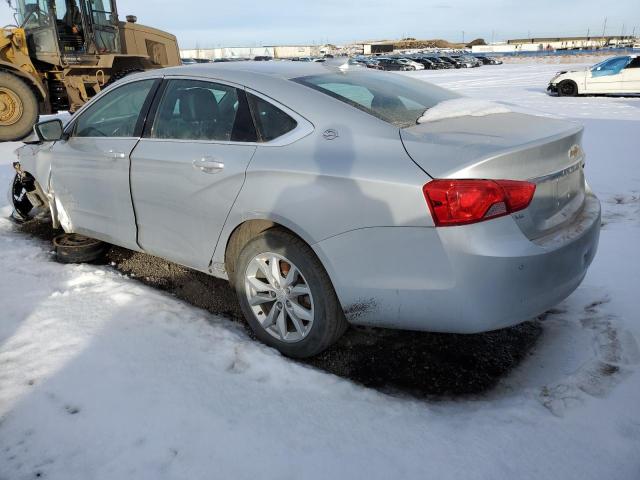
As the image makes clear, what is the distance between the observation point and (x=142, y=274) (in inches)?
161

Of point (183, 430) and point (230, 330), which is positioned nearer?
point (183, 430)

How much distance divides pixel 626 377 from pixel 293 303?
5.72 feet

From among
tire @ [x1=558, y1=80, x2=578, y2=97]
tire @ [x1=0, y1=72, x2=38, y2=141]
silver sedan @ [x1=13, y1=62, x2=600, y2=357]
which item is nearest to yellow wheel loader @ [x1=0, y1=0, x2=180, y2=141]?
tire @ [x1=0, y1=72, x2=38, y2=141]

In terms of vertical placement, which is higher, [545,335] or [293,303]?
[293,303]

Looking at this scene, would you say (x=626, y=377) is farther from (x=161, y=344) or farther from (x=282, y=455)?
(x=161, y=344)

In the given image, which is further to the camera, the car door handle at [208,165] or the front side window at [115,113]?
the front side window at [115,113]

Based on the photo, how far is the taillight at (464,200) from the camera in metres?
2.14

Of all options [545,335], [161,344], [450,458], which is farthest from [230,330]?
[545,335]

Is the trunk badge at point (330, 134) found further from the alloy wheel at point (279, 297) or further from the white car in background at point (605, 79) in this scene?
the white car in background at point (605, 79)

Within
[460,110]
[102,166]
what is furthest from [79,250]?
[460,110]

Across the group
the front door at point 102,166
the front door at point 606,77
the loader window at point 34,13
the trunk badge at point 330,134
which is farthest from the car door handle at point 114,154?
the front door at point 606,77

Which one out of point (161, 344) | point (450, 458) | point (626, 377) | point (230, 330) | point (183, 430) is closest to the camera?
point (450, 458)

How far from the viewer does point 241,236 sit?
291 centimetres

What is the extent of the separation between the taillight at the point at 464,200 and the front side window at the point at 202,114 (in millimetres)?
1130
